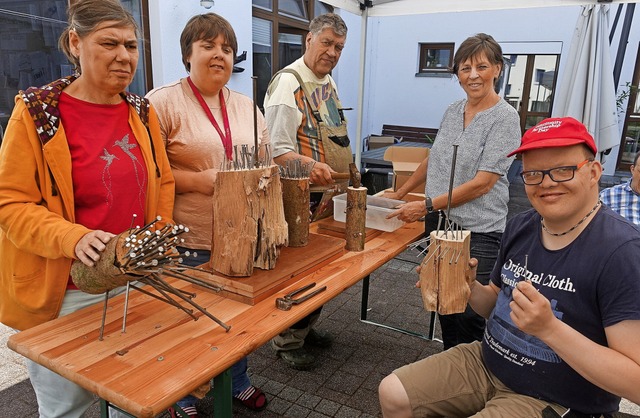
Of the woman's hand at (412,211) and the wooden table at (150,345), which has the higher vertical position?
the woman's hand at (412,211)

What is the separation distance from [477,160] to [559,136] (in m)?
0.93

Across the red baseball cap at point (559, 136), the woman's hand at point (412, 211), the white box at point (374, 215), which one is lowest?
the white box at point (374, 215)

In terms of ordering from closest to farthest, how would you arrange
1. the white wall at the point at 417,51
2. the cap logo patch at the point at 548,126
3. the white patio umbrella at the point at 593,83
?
the cap logo patch at the point at 548,126, the white patio umbrella at the point at 593,83, the white wall at the point at 417,51

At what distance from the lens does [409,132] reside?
34.7 ft

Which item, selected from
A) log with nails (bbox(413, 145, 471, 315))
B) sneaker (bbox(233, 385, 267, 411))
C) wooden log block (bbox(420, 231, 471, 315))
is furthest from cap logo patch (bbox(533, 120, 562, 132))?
sneaker (bbox(233, 385, 267, 411))

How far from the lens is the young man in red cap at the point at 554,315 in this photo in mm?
1261

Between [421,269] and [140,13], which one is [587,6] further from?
[140,13]

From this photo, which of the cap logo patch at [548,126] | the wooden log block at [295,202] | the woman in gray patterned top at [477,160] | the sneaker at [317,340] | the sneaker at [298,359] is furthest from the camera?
the sneaker at [317,340]

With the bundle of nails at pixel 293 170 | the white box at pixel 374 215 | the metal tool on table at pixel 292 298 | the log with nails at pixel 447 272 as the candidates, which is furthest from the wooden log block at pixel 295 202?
the log with nails at pixel 447 272

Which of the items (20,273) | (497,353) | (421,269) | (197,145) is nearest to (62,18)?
(197,145)

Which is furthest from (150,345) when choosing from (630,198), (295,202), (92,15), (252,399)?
(630,198)

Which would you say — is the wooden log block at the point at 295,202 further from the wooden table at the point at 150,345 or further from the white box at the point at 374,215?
the white box at the point at 374,215

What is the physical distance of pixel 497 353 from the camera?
5.34 ft

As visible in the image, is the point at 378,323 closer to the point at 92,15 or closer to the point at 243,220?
the point at 243,220
